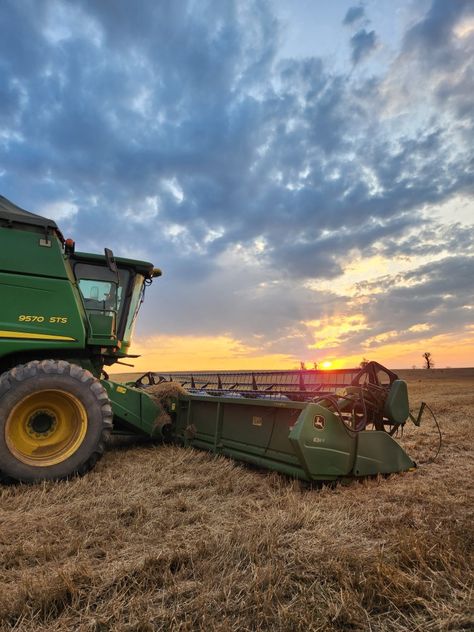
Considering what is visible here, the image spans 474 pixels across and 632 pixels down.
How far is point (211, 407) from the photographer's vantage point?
5.88m

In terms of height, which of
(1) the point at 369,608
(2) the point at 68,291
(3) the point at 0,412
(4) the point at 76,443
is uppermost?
(2) the point at 68,291

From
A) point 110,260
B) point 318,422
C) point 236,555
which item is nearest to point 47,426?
point 110,260

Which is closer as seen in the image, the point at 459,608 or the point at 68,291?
the point at 459,608

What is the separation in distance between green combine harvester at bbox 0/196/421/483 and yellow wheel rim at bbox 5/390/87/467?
0.01 meters

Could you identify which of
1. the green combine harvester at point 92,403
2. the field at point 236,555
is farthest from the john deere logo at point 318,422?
the field at point 236,555

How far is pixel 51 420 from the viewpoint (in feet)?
16.0

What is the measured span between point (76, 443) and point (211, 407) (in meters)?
1.84

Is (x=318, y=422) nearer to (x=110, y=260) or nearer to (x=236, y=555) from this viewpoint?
(x=236, y=555)

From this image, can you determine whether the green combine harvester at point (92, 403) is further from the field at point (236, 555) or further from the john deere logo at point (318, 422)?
the field at point (236, 555)

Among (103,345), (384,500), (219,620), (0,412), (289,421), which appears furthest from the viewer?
(103,345)

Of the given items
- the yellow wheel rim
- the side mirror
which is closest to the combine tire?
the yellow wheel rim

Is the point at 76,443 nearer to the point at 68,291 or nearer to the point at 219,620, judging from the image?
→ the point at 68,291

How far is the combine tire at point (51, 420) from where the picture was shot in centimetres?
447

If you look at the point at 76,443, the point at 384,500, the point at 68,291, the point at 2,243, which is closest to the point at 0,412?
the point at 76,443
